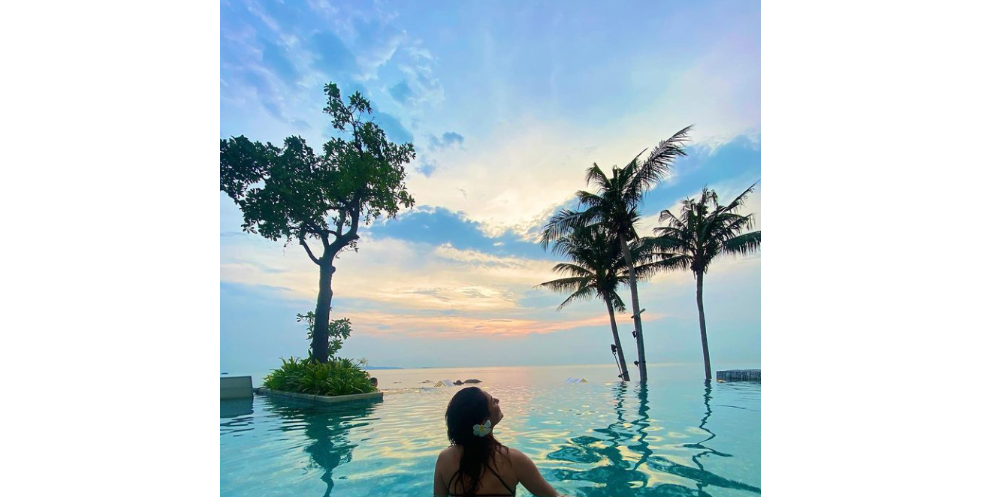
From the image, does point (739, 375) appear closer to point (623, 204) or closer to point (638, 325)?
point (638, 325)

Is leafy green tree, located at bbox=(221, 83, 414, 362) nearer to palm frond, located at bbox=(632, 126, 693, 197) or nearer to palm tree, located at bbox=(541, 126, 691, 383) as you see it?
palm tree, located at bbox=(541, 126, 691, 383)

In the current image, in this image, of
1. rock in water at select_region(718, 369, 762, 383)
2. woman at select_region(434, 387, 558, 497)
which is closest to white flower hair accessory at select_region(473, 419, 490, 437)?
woman at select_region(434, 387, 558, 497)

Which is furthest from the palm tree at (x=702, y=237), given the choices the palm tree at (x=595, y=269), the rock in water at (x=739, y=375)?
the palm tree at (x=595, y=269)

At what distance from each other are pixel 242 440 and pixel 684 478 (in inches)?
190

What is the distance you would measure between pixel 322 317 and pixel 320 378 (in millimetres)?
→ 2203

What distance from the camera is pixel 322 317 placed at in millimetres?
11719

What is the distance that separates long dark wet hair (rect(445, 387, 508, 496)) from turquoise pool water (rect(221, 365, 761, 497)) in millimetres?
1551

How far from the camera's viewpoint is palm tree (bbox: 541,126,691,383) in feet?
44.8

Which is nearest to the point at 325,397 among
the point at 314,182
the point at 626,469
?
the point at 314,182

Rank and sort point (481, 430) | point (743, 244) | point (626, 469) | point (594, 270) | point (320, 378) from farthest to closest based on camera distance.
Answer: point (594, 270), point (743, 244), point (320, 378), point (626, 469), point (481, 430)
